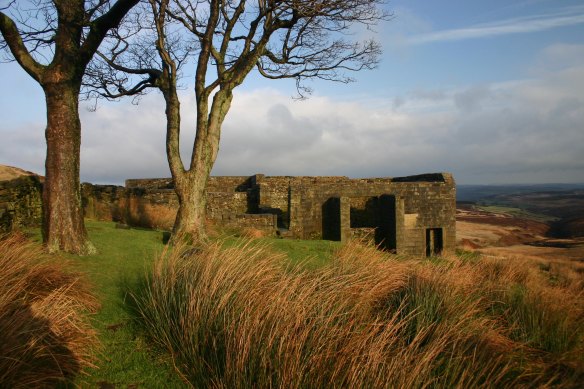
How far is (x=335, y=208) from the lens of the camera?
17031 mm

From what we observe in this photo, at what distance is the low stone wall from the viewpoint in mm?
9844

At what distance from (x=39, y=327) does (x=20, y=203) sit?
777 centimetres

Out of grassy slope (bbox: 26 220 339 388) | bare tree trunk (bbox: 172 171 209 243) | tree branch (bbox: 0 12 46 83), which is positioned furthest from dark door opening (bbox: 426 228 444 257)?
tree branch (bbox: 0 12 46 83)

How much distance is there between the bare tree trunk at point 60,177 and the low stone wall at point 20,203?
93.3 inches

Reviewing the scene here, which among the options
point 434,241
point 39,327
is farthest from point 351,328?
point 434,241

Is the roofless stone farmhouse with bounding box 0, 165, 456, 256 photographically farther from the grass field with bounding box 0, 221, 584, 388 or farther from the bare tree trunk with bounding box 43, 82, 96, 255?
the grass field with bounding box 0, 221, 584, 388

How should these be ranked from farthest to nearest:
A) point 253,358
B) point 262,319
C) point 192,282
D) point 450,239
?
point 450,239 < point 192,282 < point 262,319 < point 253,358

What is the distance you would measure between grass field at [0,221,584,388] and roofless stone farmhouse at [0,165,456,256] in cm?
755

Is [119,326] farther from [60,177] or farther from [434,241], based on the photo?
[434,241]

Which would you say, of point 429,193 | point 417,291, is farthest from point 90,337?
point 429,193

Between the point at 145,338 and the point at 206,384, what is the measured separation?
4.01 ft

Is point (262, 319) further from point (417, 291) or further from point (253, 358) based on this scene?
point (417, 291)

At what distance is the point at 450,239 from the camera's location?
57.5ft

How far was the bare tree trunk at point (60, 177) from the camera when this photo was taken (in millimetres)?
7824
